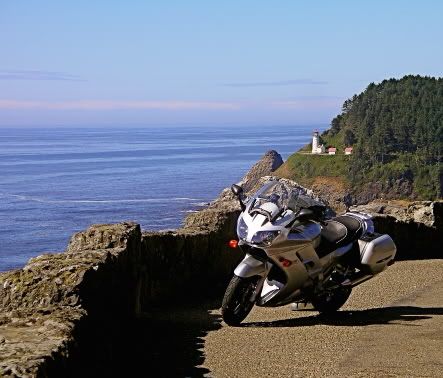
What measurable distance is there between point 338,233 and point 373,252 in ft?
1.50

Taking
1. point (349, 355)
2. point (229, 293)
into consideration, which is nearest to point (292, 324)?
point (229, 293)

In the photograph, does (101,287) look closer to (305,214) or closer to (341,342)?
(341,342)

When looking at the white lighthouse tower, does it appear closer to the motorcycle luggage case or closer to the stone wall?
the stone wall

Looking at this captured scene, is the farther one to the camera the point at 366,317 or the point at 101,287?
the point at 366,317

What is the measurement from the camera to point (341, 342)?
8.57m

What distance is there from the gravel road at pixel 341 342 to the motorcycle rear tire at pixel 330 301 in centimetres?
15

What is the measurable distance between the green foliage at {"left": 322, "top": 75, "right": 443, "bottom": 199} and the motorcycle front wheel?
13330cm

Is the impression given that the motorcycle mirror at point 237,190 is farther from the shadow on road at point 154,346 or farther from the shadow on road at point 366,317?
the shadow on road at point 366,317

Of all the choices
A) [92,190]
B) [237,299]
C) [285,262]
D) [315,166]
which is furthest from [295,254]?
[315,166]

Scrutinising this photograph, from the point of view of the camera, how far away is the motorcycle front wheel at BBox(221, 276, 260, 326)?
9.22 metres

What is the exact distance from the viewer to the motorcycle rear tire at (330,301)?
1008cm

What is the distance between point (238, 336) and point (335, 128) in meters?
166

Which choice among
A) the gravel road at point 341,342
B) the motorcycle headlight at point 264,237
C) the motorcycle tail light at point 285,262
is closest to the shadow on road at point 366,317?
the gravel road at point 341,342

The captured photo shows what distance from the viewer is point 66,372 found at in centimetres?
445
